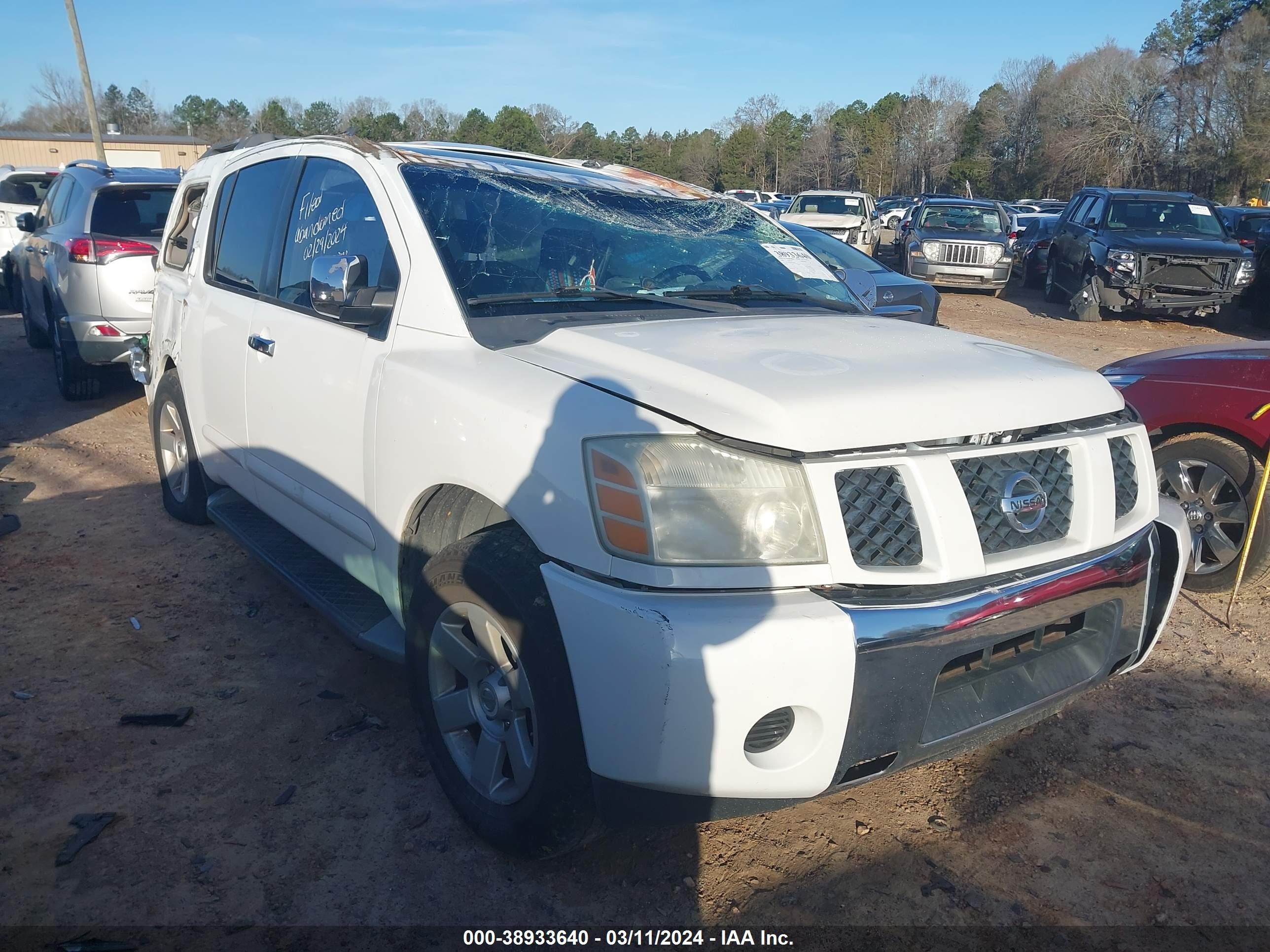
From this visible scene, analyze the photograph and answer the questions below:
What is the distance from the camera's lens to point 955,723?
229cm

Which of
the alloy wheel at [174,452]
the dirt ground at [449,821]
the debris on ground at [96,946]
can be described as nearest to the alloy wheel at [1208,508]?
the dirt ground at [449,821]

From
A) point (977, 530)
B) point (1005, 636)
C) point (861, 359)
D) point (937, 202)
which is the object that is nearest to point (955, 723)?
point (1005, 636)

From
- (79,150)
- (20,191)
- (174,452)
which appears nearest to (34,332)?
(20,191)

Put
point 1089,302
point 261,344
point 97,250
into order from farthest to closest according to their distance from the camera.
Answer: point 1089,302 → point 97,250 → point 261,344

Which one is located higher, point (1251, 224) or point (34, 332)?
point (1251, 224)

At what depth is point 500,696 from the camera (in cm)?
253

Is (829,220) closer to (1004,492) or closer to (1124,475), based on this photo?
(1124,475)

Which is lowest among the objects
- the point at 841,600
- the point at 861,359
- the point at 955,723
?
the point at 955,723

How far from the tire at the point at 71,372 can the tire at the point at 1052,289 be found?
14950mm

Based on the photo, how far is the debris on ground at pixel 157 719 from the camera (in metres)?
3.33

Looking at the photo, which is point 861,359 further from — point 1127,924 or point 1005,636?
point 1127,924

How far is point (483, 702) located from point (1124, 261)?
45.9 ft

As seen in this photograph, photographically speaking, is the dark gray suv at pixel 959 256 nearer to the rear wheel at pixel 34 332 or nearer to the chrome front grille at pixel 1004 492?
the rear wheel at pixel 34 332

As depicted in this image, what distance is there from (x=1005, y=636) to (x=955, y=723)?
24 cm
